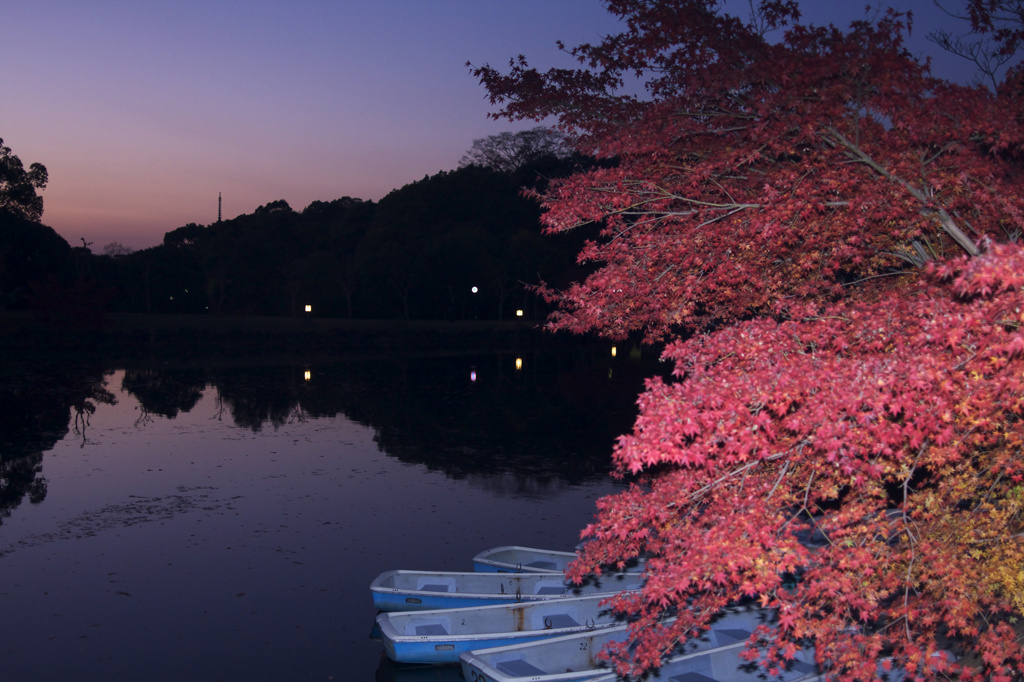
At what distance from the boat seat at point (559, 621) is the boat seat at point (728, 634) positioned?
62.9 inches

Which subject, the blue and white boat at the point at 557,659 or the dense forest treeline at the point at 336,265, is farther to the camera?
the dense forest treeline at the point at 336,265

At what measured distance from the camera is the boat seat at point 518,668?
754cm

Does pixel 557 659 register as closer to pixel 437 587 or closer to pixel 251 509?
pixel 437 587

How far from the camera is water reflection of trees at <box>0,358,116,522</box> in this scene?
16859 mm

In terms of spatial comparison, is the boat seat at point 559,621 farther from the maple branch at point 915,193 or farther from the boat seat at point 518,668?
the maple branch at point 915,193

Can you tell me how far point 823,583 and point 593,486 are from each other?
42.5ft

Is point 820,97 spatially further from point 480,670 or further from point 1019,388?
point 480,670

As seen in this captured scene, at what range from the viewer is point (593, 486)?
17500mm

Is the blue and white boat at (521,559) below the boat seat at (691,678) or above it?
above

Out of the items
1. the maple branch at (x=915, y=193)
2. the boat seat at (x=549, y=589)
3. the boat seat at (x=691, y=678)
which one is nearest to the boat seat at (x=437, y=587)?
the boat seat at (x=549, y=589)

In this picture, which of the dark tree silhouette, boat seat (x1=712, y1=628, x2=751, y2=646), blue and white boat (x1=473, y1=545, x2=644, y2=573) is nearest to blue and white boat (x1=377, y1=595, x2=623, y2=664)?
boat seat (x1=712, y1=628, x2=751, y2=646)

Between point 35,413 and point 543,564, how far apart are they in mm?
21822

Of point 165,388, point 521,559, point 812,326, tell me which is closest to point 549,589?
point 521,559

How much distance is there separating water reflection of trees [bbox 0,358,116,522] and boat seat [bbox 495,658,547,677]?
11460mm
